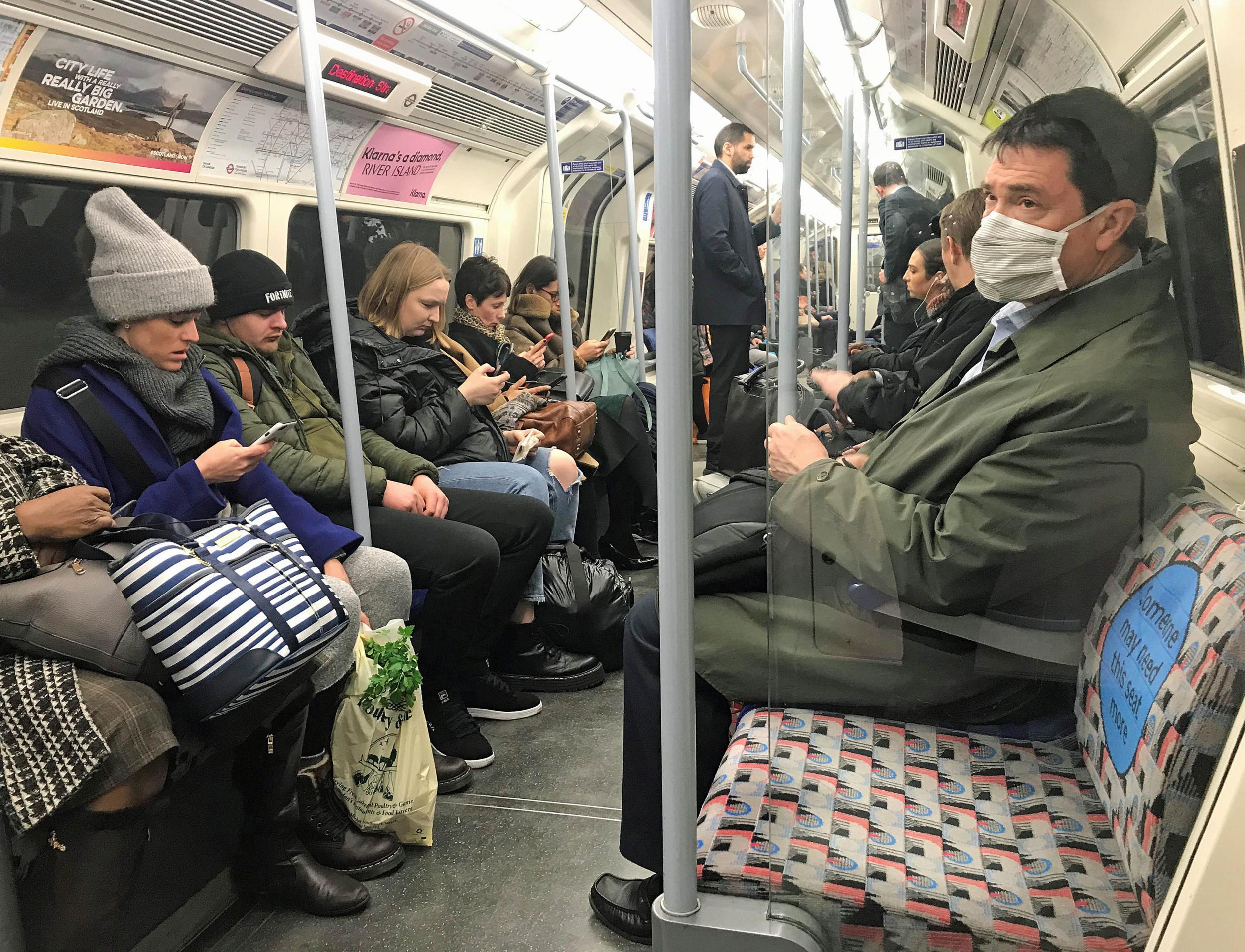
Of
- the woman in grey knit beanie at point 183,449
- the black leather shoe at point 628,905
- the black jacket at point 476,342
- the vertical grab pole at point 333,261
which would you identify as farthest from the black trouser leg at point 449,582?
the black jacket at point 476,342

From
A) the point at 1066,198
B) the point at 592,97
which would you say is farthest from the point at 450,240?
the point at 1066,198

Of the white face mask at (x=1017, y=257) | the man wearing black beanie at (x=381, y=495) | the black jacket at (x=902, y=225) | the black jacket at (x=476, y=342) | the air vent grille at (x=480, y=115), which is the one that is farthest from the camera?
the air vent grille at (x=480, y=115)

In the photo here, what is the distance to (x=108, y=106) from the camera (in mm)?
3287

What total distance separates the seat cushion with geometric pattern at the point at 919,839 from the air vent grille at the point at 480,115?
4382mm

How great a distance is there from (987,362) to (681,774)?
2.34 feet

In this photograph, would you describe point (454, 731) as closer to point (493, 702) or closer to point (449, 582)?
point (493, 702)

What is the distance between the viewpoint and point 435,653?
2963 mm

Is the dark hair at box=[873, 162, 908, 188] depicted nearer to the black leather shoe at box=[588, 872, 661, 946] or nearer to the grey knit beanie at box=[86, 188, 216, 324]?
the black leather shoe at box=[588, 872, 661, 946]

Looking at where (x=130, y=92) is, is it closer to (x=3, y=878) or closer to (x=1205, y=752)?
(x=3, y=878)

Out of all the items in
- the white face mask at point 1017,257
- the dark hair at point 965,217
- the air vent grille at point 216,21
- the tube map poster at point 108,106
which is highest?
the air vent grille at point 216,21

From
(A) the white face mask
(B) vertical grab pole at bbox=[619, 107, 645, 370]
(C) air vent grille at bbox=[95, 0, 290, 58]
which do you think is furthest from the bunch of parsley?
(B) vertical grab pole at bbox=[619, 107, 645, 370]

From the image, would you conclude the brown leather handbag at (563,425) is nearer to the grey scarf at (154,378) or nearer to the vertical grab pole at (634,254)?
the vertical grab pole at (634,254)

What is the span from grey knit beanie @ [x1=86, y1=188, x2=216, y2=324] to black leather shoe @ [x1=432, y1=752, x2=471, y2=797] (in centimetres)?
146

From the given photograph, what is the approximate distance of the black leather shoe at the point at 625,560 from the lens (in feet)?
16.0
